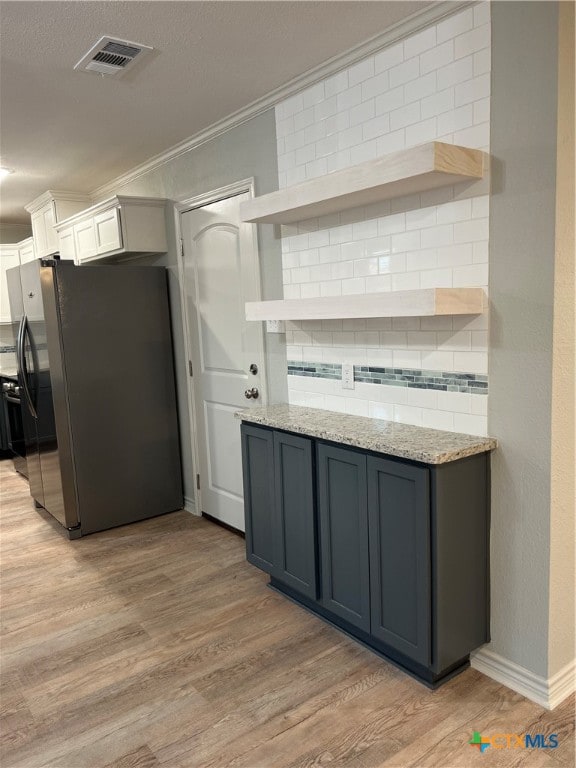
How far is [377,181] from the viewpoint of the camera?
2.15m

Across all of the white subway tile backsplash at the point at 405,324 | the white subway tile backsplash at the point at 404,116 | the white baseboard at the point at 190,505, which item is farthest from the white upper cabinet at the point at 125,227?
the white subway tile backsplash at the point at 405,324

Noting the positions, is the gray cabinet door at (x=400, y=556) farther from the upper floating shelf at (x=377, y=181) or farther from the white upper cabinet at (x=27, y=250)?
the white upper cabinet at (x=27, y=250)

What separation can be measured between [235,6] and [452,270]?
1220mm

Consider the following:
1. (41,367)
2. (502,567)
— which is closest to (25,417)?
(41,367)

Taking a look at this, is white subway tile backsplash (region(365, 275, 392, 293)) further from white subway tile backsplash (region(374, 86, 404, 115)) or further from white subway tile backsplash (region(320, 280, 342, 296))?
white subway tile backsplash (region(374, 86, 404, 115))

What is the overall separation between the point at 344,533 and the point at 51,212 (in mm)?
3920

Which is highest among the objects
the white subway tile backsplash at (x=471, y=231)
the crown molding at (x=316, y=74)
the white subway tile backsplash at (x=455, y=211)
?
the crown molding at (x=316, y=74)

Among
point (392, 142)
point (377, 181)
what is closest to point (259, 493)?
point (377, 181)

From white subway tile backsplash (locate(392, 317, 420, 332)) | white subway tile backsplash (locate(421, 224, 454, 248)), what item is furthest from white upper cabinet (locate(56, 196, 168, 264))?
white subway tile backsplash (locate(421, 224, 454, 248))

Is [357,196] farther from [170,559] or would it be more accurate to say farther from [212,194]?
[170,559]

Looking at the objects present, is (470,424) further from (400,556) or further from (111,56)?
(111,56)

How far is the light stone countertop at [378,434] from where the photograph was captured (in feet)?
6.68

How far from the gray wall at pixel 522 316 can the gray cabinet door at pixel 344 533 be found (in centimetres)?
49

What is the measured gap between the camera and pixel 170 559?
11.3ft
